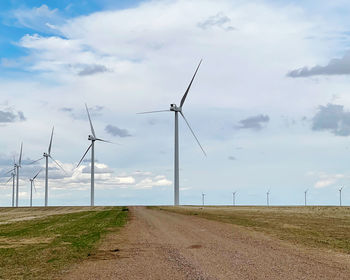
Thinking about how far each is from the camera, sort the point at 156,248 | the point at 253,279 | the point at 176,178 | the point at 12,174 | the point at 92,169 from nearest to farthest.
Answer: the point at 253,279
the point at 156,248
the point at 176,178
the point at 92,169
the point at 12,174

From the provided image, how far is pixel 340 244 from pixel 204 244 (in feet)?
26.0

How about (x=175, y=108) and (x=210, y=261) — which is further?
(x=175, y=108)

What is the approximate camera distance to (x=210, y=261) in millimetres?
18953

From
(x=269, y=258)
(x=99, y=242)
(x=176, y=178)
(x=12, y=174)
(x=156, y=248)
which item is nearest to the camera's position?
(x=269, y=258)

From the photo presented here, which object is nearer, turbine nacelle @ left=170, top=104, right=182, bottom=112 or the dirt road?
the dirt road

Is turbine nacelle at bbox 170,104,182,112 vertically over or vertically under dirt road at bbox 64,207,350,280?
over

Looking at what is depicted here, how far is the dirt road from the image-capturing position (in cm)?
1609

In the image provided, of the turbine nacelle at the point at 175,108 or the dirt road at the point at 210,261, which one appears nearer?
the dirt road at the point at 210,261

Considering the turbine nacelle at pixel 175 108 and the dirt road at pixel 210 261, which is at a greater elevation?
the turbine nacelle at pixel 175 108

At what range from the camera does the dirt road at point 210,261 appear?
16.1m

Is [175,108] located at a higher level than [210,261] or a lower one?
higher

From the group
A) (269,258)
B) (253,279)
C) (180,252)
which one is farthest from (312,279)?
(180,252)

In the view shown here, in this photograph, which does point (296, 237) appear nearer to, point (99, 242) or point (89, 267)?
point (99, 242)

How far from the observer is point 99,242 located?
93.7 ft
